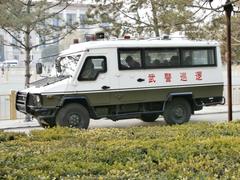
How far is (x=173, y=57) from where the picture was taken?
14.0 meters

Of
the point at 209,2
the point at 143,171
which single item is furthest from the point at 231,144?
the point at 209,2

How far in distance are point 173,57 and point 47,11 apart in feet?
17.1

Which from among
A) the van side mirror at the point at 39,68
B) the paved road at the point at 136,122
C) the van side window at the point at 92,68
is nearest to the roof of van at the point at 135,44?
the van side window at the point at 92,68

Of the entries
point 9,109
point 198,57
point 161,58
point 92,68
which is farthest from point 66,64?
point 9,109

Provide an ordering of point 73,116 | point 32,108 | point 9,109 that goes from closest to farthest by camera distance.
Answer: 1. point 32,108
2. point 73,116
3. point 9,109

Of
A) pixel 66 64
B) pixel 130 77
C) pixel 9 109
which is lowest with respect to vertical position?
pixel 9 109

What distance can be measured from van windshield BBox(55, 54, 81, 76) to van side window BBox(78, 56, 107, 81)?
265mm

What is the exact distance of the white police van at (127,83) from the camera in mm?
12492

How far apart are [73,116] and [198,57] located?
426 centimetres

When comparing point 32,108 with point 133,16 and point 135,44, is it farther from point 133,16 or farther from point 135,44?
point 133,16

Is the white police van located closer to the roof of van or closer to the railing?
the roof of van

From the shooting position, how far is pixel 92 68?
1277 centimetres

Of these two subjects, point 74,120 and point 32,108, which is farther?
point 74,120

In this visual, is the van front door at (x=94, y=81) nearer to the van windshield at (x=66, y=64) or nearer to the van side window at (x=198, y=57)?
the van windshield at (x=66, y=64)
